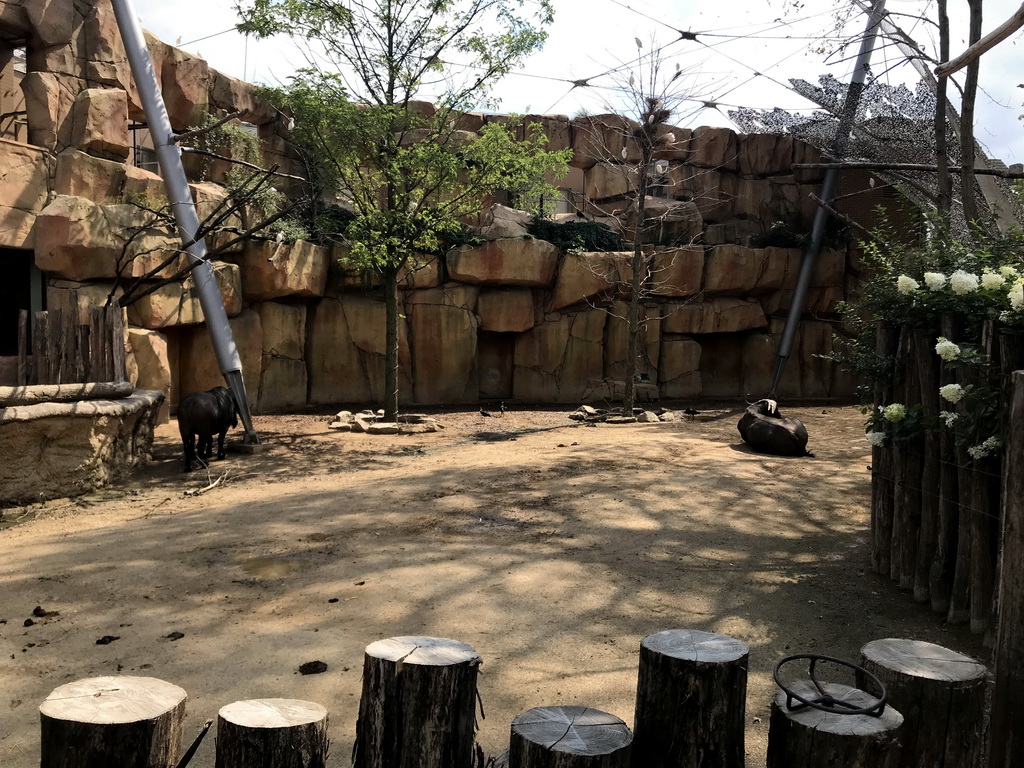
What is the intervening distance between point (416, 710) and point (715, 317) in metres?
17.7

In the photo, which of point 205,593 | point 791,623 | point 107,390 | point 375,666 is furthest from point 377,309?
point 375,666

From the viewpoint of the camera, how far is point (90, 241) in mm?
12422

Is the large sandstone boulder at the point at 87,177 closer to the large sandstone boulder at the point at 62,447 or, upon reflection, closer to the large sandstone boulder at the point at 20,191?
the large sandstone boulder at the point at 20,191

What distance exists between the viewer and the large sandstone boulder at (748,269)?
62.5 ft

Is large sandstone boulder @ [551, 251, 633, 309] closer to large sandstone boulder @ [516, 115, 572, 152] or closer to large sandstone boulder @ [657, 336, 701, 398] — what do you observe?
large sandstone boulder @ [657, 336, 701, 398]

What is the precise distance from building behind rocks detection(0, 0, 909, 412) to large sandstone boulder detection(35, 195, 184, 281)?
0.03 meters

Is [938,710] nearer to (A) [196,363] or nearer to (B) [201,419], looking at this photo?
(B) [201,419]

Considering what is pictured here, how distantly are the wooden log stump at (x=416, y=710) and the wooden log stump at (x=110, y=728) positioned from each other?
574mm

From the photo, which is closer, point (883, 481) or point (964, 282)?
point (964, 282)

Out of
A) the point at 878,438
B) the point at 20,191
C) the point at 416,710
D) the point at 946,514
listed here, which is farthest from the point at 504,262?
the point at 416,710

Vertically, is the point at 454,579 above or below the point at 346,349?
below

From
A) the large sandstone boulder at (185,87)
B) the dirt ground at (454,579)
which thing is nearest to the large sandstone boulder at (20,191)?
the large sandstone boulder at (185,87)

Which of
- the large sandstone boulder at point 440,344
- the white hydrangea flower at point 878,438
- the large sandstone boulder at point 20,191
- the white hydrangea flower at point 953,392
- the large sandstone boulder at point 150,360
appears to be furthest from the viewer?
the large sandstone boulder at point 440,344

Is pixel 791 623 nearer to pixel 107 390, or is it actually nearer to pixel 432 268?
pixel 107 390
